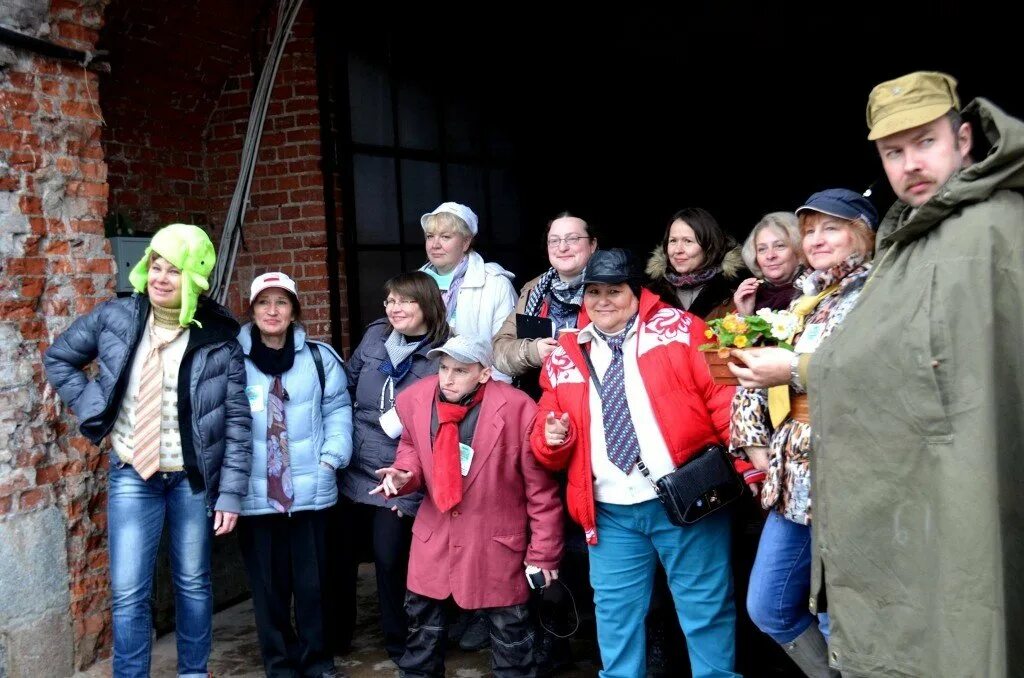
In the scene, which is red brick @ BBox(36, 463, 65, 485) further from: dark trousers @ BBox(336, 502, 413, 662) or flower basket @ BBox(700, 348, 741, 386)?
flower basket @ BBox(700, 348, 741, 386)

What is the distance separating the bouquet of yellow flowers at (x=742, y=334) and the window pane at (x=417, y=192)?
135 inches

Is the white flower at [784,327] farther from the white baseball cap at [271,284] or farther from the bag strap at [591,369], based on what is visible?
the white baseball cap at [271,284]

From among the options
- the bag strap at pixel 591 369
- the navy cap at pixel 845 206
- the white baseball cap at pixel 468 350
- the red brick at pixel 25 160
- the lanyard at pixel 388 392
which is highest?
the red brick at pixel 25 160

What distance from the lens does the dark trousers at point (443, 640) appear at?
3.63 meters

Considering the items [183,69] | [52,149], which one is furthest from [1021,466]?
[183,69]

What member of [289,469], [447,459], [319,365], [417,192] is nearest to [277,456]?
[289,469]

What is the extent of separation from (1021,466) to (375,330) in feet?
9.13

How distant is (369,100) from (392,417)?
2.45 metres

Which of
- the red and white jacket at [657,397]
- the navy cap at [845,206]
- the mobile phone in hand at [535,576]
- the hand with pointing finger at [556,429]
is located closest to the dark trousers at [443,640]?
the mobile phone in hand at [535,576]

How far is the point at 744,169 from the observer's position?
24.3 feet

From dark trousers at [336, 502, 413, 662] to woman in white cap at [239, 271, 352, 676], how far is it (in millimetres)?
214

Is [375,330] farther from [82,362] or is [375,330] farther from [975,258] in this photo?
[975,258]

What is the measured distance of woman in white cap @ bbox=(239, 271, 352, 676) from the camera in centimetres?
382

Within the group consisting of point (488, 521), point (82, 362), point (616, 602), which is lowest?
point (616, 602)
